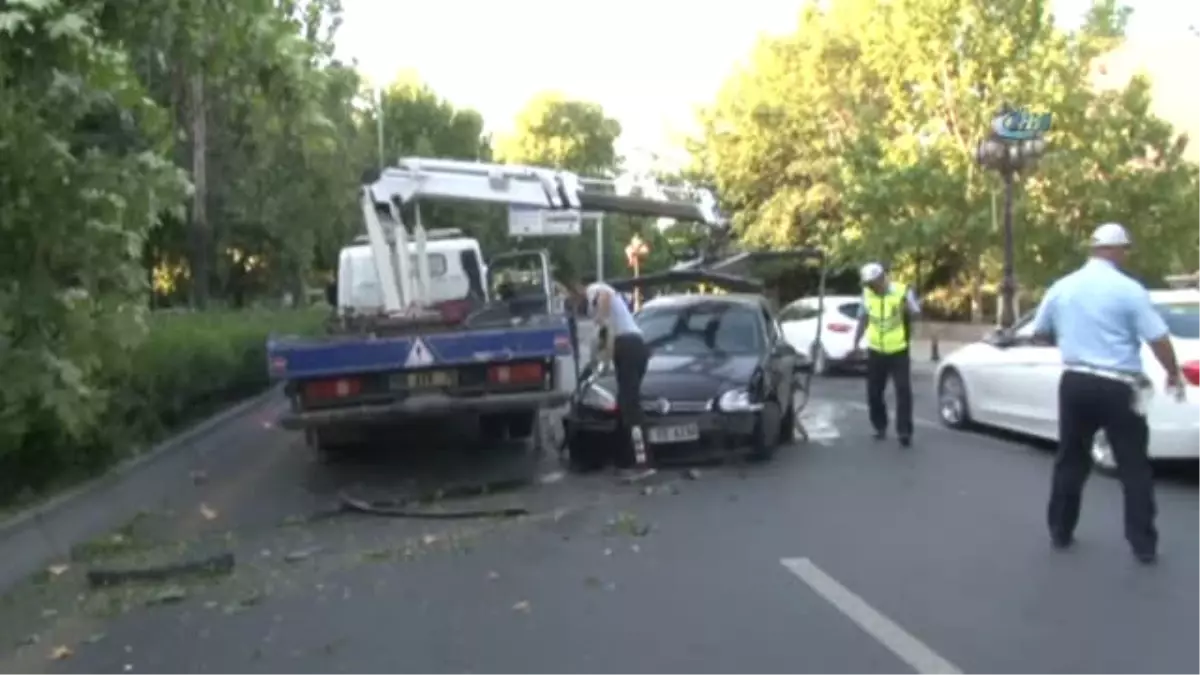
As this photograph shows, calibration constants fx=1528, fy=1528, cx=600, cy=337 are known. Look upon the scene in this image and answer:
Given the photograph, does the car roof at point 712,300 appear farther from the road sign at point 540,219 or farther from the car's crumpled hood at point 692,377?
the road sign at point 540,219

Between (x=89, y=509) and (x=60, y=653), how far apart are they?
3.64 m

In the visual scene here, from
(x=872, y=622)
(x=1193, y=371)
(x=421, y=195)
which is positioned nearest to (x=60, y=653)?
(x=872, y=622)

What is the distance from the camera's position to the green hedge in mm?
10641

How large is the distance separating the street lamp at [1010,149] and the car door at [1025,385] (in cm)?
1092

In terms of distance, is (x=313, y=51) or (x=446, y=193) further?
(x=446, y=193)

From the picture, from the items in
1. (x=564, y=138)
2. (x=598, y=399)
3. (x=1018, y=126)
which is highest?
(x=564, y=138)

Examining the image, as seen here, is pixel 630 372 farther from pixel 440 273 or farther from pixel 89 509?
pixel 440 273

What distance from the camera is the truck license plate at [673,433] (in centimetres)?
1260

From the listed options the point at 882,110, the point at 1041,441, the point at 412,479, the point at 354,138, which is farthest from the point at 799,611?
the point at 882,110

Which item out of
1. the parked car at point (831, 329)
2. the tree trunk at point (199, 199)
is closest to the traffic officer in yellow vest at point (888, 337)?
the tree trunk at point (199, 199)

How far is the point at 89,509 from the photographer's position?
1073 centimetres

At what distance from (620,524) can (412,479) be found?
3.56 metres

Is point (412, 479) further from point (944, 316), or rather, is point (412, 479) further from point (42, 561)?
point (944, 316)

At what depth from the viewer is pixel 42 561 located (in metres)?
9.58
